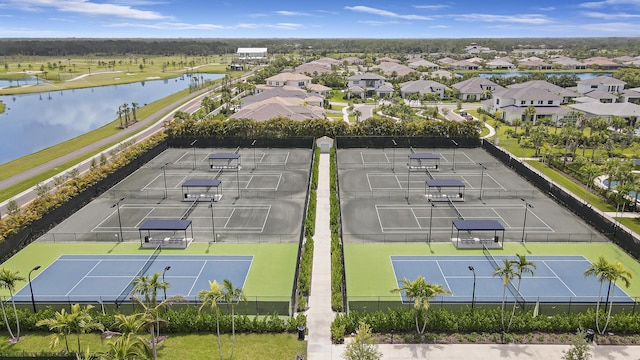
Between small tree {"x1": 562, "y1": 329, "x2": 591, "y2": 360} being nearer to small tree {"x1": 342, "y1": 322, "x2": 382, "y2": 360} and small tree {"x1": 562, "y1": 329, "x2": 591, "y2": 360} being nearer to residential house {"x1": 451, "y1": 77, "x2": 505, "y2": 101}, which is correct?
small tree {"x1": 342, "y1": 322, "x2": 382, "y2": 360}

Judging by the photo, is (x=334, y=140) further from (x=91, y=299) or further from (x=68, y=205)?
(x=91, y=299)

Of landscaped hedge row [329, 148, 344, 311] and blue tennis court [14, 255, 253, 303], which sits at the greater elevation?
landscaped hedge row [329, 148, 344, 311]

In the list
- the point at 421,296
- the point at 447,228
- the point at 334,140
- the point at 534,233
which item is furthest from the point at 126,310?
the point at 334,140

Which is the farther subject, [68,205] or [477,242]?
[68,205]

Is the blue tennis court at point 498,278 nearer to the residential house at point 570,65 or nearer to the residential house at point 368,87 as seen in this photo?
the residential house at point 368,87

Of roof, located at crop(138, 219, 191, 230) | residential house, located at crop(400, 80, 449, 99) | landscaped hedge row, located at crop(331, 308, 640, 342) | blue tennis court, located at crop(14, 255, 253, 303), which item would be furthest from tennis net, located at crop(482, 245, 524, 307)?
residential house, located at crop(400, 80, 449, 99)

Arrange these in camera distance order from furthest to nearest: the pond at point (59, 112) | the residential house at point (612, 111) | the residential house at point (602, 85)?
the residential house at point (602, 85) → the pond at point (59, 112) → the residential house at point (612, 111)

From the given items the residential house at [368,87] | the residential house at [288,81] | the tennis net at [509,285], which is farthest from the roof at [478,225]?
the residential house at [288,81]
